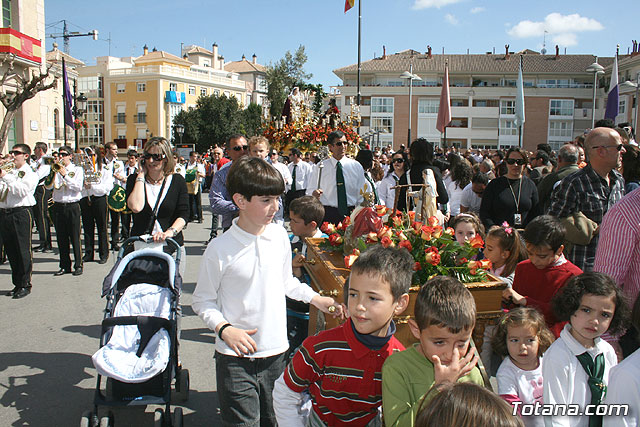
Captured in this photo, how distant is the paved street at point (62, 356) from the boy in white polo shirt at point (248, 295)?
1.32 meters

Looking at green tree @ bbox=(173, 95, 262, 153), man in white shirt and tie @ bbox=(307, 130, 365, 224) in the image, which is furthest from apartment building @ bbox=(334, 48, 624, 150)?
man in white shirt and tie @ bbox=(307, 130, 365, 224)

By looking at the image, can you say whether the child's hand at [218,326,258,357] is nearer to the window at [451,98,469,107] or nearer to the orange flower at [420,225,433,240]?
the orange flower at [420,225,433,240]

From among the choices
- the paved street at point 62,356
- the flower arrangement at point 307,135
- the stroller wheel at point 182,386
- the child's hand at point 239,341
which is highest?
the flower arrangement at point 307,135

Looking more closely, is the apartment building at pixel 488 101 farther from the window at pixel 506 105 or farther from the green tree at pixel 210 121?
the green tree at pixel 210 121

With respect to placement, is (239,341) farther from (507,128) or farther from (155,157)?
(507,128)

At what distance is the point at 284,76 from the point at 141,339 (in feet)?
160

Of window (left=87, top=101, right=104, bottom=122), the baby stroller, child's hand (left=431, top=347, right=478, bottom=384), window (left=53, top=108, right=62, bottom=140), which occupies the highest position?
window (left=87, top=101, right=104, bottom=122)

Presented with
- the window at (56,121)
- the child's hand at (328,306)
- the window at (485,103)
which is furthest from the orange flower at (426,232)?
the window at (485,103)

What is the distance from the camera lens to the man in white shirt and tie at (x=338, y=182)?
23.8 ft

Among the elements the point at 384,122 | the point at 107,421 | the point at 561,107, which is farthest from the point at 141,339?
the point at 561,107

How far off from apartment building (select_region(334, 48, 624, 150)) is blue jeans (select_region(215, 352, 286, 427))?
189 ft

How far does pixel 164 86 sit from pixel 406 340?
210 feet

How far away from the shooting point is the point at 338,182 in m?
7.22

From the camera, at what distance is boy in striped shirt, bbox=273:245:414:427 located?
2.21 metres
